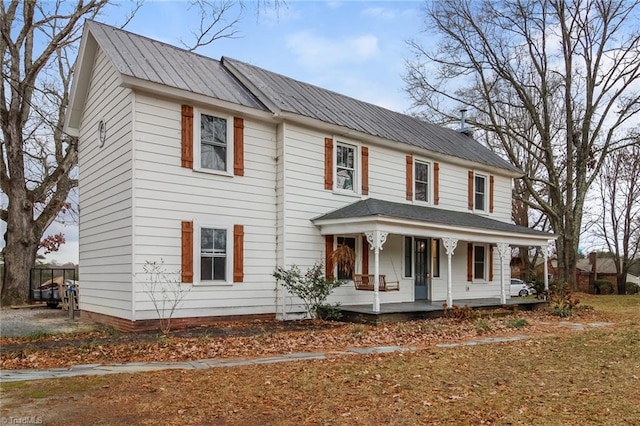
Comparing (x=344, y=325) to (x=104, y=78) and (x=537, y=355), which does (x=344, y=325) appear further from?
(x=104, y=78)

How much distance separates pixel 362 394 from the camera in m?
5.59

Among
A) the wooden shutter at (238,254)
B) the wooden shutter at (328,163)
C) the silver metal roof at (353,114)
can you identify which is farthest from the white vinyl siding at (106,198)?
the wooden shutter at (328,163)

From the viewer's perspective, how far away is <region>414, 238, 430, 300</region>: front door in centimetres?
1545

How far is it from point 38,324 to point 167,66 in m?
6.76

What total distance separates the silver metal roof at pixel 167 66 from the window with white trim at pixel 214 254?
10.0ft

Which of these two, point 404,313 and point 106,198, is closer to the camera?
point 106,198

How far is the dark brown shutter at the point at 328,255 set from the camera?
13102mm

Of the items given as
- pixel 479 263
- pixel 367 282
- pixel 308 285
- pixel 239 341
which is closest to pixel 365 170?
pixel 367 282

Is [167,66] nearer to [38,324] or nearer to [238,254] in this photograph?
[238,254]

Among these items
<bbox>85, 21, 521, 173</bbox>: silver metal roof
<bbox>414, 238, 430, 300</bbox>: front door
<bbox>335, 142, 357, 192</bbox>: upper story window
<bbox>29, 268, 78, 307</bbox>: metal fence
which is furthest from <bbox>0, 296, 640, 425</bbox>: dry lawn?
<bbox>29, 268, 78, 307</bbox>: metal fence

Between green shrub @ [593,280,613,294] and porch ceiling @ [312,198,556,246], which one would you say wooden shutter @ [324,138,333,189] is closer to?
porch ceiling @ [312,198,556,246]

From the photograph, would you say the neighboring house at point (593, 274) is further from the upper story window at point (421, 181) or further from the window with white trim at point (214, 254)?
the window with white trim at point (214, 254)

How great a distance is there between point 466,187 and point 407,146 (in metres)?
3.72

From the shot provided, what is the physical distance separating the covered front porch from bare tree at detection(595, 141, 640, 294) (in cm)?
1858
